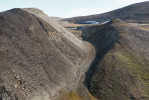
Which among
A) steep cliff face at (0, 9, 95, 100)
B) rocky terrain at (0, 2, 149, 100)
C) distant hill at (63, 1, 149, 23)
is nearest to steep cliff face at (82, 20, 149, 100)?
rocky terrain at (0, 2, 149, 100)

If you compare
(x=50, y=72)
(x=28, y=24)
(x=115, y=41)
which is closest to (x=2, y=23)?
(x=28, y=24)

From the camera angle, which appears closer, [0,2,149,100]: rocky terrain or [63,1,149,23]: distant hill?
[0,2,149,100]: rocky terrain

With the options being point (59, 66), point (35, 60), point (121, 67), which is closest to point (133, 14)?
point (121, 67)

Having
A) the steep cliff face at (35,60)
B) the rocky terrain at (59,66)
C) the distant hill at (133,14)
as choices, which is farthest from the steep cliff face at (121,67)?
the distant hill at (133,14)

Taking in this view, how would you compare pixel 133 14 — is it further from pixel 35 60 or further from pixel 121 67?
pixel 35 60

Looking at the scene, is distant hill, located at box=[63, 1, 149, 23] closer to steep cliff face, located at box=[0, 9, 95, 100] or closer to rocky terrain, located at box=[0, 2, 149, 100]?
rocky terrain, located at box=[0, 2, 149, 100]

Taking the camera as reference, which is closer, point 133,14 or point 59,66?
point 59,66

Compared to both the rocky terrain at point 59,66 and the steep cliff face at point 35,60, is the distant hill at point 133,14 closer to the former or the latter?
the rocky terrain at point 59,66
